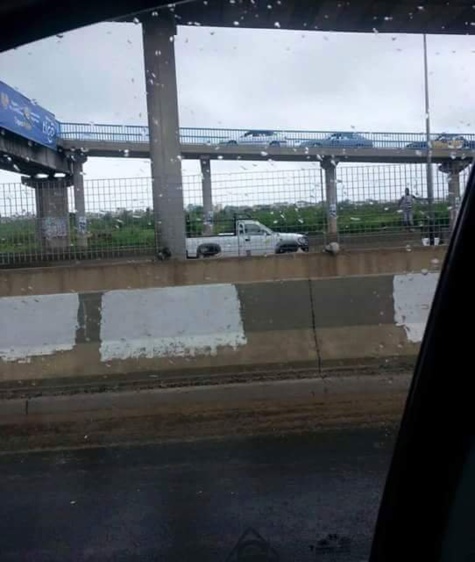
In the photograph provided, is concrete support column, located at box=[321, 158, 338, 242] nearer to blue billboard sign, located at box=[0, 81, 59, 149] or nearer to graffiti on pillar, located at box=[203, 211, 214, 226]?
graffiti on pillar, located at box=[203, 211, 214, 226]

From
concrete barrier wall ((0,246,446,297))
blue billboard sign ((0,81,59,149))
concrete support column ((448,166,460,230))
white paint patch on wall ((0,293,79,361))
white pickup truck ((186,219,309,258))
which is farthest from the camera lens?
blue billboard sign ((0,81,59,149))

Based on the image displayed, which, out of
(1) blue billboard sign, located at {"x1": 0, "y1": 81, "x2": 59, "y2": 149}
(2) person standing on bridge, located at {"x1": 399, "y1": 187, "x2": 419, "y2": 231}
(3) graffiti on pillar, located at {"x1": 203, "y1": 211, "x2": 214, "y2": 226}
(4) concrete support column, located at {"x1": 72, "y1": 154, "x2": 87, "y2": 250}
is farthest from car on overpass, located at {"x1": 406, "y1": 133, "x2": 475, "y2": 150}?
(1) blue billboard sign, located at {"x1": 0, "y1": 81, "x2": 59, "y2": 149}

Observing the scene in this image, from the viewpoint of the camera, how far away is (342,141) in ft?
39.8

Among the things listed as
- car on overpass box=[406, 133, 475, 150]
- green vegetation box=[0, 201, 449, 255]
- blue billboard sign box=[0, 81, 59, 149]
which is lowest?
green vegetation box=[0, 201, 449, 255]

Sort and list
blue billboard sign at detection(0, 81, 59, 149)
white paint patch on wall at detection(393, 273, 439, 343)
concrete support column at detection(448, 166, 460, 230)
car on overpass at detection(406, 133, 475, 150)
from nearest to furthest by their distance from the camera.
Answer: concrete support column at detection(448, 166, 460, 230) → car on overpass at detection(406, 133, 475, 150) → white paint patch on wall at detection(393, 273, 439, 343) → blue billboard sign at detection(0, 81, 59, 149)

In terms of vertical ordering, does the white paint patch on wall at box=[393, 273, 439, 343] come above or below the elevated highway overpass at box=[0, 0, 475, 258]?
below

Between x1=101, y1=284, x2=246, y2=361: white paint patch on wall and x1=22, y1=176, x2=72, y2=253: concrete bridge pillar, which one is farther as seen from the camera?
x1=22, y1=176, x2=72, y2=253: concrete bridge pillar

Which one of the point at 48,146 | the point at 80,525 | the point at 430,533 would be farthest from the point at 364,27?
the point at 48,146

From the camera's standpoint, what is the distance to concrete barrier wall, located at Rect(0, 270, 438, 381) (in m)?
7.82

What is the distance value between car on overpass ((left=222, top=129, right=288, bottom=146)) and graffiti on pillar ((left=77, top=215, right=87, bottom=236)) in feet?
8.72

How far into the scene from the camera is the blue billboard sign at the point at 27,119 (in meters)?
13.9

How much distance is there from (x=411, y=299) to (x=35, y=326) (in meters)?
3.91

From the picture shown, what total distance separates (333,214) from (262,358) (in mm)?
4831

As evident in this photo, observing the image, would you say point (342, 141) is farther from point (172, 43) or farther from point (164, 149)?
point (164, 149)
